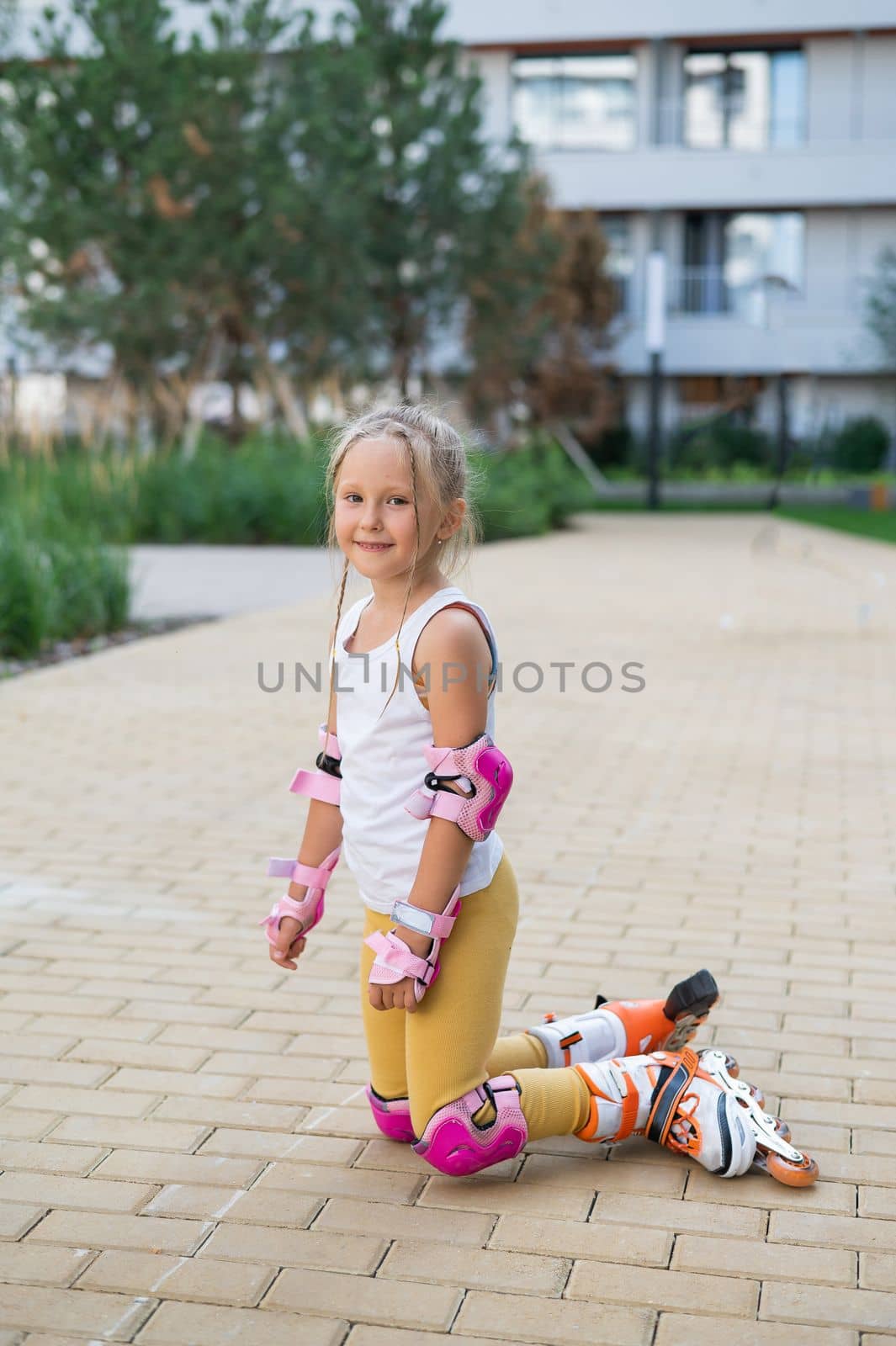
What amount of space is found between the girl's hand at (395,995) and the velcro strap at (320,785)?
45cm

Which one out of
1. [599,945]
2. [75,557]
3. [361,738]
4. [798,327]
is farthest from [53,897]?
[798,327]

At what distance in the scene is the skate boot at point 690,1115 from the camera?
9.77 feet

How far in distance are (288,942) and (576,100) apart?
39.8 m

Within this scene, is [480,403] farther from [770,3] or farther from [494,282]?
[770,3]

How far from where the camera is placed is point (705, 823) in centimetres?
601

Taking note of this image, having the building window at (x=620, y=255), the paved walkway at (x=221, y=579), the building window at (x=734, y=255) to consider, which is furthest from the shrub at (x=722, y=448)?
the paved walkway at (x=221, y=579)

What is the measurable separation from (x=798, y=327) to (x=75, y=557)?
3094 cm

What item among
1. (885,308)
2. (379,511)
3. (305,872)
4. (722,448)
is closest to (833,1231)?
(305,872)

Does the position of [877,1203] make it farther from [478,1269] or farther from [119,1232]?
Answer: [119,1232]

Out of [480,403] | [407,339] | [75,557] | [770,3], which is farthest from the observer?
[770,3]

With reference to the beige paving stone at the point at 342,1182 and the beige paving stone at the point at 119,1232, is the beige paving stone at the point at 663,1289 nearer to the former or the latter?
the beige paving stone at the point at 342,1182

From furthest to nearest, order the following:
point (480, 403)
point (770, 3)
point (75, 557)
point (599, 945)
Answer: point (770, 3) → point (480, 403) → point (75, 557) → point (599, 945)

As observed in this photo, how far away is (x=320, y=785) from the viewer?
3117 millimetres

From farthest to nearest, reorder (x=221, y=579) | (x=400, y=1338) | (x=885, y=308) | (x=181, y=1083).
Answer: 1. (x=885, y=308)
2. (x=221, y=579)
3. (x=181, y=1083)
4. (x=400, y=1338)
